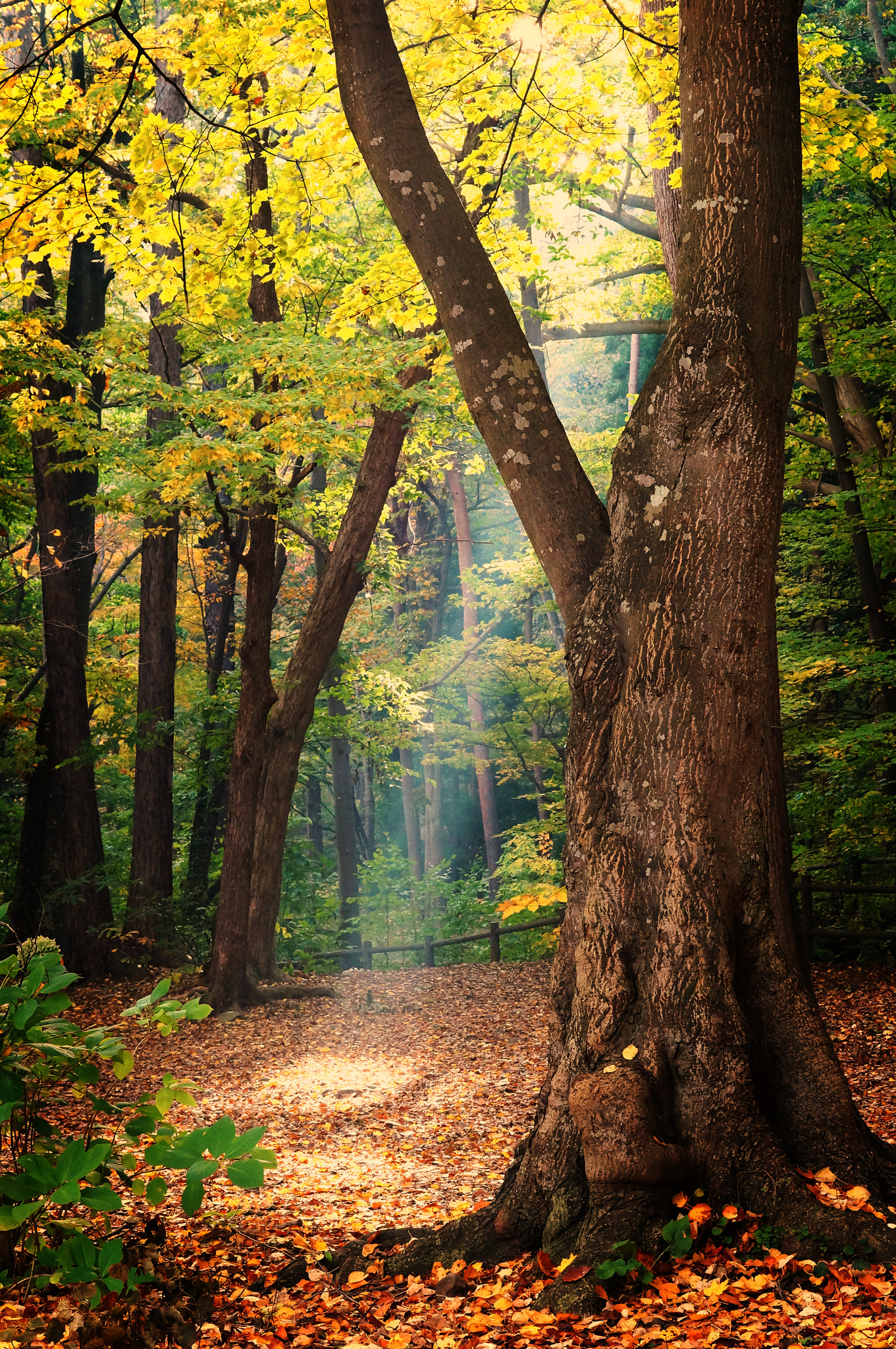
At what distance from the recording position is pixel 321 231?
9445mm

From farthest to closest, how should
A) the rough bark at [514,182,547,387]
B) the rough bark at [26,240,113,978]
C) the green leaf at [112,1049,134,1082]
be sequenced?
the rough bark at [514,182,547,387] → the rough bark at [26,240,113,978] → the green leaf at [112,1049,134,1082]

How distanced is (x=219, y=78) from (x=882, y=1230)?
6.38m

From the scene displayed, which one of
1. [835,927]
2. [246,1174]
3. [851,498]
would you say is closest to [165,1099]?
[246,1174]

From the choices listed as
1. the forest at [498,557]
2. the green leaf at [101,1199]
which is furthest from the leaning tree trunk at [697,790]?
the green leaf at [101,1199]

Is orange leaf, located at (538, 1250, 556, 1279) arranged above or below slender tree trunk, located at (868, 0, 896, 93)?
below

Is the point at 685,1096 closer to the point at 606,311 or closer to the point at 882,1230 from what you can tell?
the point at 882,1230

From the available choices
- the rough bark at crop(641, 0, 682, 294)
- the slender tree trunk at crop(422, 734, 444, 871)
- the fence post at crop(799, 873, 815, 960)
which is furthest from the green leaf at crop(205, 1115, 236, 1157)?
the slender tree trunk at crop(422, 734, 444, 871)

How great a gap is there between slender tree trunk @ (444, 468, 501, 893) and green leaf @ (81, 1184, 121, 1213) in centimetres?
1660

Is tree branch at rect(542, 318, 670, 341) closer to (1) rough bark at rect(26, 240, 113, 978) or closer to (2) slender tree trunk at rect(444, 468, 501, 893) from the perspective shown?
(2) slender tree trunk at rect(444, 468, 501, 893)

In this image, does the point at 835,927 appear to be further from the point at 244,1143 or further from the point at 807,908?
the point at 244,1143

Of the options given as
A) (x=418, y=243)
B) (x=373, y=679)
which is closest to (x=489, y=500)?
(x=373, y=679)

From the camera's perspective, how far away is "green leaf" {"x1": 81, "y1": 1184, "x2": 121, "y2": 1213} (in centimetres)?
205

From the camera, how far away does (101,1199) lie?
81.4 inches

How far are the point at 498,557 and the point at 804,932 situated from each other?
12707 millimetres
